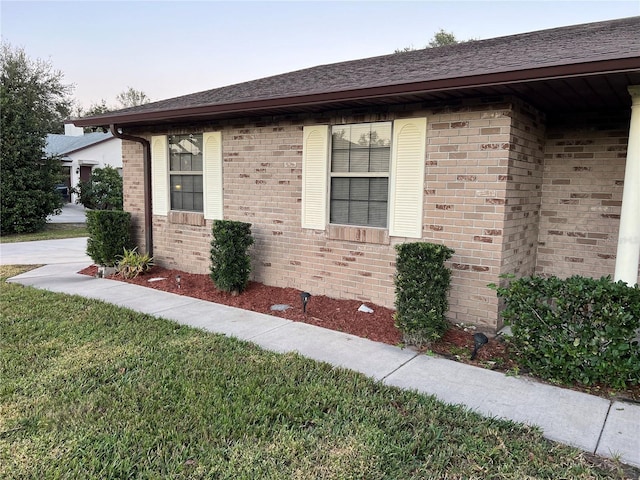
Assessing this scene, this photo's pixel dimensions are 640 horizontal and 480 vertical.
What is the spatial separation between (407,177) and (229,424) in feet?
11.4

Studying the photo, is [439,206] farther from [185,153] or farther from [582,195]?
[185,153]

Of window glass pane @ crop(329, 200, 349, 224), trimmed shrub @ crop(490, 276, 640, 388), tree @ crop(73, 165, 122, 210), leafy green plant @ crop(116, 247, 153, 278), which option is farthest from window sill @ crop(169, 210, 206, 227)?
tree @ crop(73, 165, 122, 210)

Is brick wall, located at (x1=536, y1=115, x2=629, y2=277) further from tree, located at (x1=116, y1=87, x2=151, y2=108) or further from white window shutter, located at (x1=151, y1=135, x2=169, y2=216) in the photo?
tree, located at (x1=116, y1=87, x2=151, y2=108)

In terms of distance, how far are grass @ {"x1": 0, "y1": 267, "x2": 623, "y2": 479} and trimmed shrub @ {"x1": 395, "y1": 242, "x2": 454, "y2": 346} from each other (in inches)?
38.8

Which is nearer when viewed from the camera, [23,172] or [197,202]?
[197,202]

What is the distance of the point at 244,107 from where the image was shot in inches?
223

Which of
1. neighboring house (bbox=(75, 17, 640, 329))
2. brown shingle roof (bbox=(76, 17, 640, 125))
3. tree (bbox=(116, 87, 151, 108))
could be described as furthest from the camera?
tree (bbox=(116, 87, 151, 108))

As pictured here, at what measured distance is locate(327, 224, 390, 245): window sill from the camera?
17.8 ft

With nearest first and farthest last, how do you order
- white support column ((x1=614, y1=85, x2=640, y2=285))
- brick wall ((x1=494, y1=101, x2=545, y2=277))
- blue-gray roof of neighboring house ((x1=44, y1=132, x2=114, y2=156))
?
white support column ((x1=614, y1=85, x2=640, y2=285)) < brick wall ((x1=494, y1=101, x2=545, y2=277)) < blue-gray roof of neighboring house ((x1=44, y1=132, x2=114, y2=156))

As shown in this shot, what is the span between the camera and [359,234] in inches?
220

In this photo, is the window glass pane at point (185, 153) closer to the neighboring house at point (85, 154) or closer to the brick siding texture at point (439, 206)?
the brick siding texture at point (439, 206)

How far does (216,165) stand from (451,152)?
3.85 metres

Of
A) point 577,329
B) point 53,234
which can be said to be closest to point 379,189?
point 577,329

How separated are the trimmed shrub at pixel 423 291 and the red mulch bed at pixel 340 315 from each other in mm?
264
